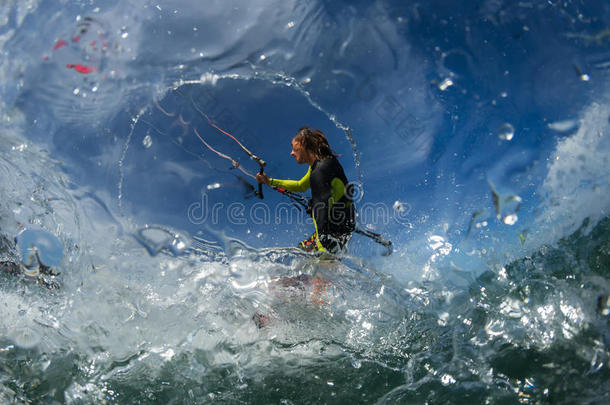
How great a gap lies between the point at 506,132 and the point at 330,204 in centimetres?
205

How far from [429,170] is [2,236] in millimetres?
4005

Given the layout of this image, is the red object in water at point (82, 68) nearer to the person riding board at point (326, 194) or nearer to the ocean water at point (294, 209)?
the ocean water at point (294, 209)

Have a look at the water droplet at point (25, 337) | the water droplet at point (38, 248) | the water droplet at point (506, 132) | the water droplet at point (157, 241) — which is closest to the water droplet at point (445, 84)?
the water droplet at point (506, 132)

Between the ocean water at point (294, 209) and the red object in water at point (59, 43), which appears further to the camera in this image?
the red object in water at point (59, 43)

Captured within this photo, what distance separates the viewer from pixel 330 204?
2943 mm

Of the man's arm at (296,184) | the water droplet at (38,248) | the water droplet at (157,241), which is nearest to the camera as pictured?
the water droplet at (38,248)

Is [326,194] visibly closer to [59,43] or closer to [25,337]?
[25,337]

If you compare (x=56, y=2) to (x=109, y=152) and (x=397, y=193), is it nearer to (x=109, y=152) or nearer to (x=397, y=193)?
(x=109, y=152)

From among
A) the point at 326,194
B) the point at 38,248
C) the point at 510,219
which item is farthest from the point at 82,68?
the point at 510,219

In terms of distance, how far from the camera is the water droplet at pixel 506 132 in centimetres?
378

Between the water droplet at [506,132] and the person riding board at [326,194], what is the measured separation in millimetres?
1794

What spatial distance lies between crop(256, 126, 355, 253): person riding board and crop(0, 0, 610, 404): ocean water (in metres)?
0.18

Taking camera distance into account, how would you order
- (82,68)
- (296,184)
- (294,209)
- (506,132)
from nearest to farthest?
1. (296,184)
2. (82,68)
3. (506,132)
4. (294,209)

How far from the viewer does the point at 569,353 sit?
2070 millimetres
